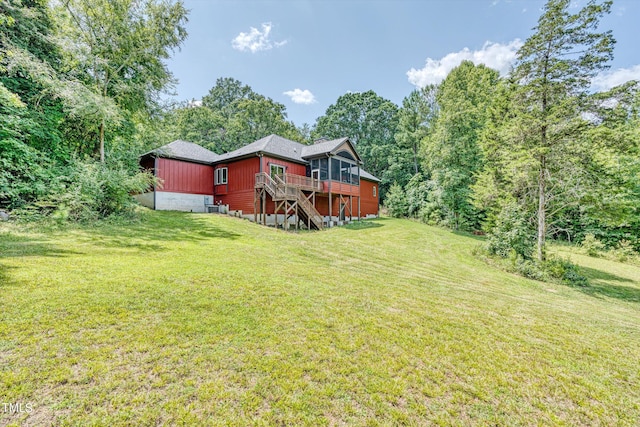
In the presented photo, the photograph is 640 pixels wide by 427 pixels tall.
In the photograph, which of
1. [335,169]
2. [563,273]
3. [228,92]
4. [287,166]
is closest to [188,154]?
[287,166]

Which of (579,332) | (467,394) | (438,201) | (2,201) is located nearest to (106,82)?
(2,201)

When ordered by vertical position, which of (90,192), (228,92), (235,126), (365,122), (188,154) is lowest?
(90,192)

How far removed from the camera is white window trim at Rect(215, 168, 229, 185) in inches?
767

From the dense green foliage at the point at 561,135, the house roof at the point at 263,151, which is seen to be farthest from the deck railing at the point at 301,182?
the dense green foliage at the point at 561,135

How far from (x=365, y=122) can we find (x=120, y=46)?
1353 inches

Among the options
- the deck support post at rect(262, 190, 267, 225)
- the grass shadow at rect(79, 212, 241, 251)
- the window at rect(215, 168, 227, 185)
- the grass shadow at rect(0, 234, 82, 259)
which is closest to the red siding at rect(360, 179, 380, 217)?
the deck support post at rect(262, 190, 267, 225)

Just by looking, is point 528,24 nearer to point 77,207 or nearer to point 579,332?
point 579,332

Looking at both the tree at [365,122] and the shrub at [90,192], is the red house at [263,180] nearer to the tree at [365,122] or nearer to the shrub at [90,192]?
the shrub at [90,192]

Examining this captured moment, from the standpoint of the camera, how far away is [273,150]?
61.0ft

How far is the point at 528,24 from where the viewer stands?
38.2ft

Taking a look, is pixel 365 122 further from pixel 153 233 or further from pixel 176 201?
pixel 153 233

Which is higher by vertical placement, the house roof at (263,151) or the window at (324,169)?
the house roof at (263,151)

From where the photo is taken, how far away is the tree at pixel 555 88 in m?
10.5

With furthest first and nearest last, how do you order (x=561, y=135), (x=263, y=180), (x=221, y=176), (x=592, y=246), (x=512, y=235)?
1. (x=221, y=176)
2. (x=592, y=246)
3. (x=263, y=180)
4. (x=512, y=235)
5. (x=561, y=135)
